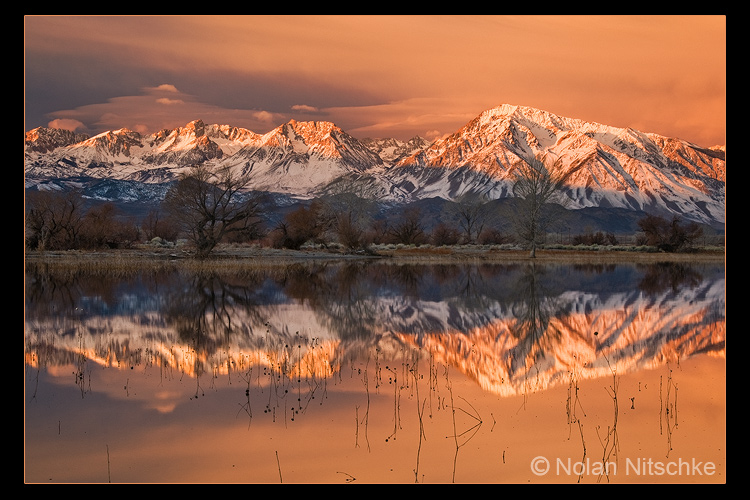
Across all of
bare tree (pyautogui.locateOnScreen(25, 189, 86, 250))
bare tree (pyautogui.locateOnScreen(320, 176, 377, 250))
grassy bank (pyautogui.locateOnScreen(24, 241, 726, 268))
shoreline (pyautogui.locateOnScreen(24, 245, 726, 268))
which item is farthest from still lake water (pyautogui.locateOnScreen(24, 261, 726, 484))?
bare tree (pyautogui.locateOnScreen(320, 176, 377, 250))

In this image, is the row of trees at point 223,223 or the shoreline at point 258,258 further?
the row of trees at point 223,223

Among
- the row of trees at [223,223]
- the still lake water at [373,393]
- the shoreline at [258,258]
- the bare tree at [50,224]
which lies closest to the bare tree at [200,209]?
the row of trees at [223,223]

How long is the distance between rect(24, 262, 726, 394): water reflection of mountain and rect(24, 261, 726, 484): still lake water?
0.11m

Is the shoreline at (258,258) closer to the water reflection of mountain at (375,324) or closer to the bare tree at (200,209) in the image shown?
the bare tree at (200,209)

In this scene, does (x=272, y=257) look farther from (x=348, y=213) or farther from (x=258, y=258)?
(x=348, y=213)

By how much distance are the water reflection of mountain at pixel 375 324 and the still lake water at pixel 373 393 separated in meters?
0.11

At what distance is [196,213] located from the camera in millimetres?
58062

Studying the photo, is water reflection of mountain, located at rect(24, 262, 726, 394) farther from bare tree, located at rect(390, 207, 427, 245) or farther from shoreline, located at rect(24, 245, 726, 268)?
bare tree, located at rect(390, 207, 427, 245)

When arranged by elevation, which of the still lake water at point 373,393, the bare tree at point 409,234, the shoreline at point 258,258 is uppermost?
the bare tree at point 409,234

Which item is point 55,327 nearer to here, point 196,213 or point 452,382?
point 452,382

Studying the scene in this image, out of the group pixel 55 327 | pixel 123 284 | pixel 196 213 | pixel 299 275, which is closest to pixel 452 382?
pixel 55 327

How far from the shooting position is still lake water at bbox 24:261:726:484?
920cm

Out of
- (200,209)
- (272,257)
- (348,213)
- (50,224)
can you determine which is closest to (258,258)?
(272,257)

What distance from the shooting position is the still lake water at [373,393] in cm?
920
